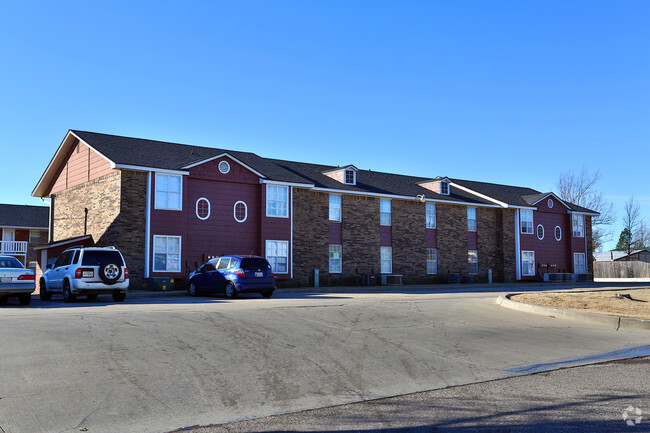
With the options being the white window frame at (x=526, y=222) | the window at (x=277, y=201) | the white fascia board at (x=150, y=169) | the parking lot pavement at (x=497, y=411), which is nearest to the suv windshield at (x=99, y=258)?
the white fascia board at (x=150, y=169)

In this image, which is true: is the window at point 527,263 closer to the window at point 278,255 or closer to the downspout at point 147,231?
the window at point 278,255

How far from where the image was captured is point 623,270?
2331 inches

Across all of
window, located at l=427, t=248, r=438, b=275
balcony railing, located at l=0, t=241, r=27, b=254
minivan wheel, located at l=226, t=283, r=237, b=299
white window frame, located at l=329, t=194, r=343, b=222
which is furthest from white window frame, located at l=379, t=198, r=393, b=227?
balcony railing, located at l=0, t=241, r=27, b=254

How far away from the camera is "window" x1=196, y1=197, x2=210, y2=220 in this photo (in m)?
29.5

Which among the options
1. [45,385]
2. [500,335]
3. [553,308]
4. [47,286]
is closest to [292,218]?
[47,286]

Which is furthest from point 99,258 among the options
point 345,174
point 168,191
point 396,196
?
point 396,196

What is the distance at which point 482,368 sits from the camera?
9.34 meters

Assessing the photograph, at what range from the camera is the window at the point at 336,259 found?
35312 mm

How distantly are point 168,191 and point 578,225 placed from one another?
3387 cm

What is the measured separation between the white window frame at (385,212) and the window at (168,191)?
45.8 ft

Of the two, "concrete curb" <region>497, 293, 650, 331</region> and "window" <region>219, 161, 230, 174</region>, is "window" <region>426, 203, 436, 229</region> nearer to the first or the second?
"window" <region>219, 161, 230, 174</region>

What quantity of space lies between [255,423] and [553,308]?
12.5 meters

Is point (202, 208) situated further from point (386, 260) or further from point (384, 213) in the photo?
point (386, 260)

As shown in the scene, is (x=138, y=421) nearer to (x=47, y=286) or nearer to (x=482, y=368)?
(x=482, y=368)
